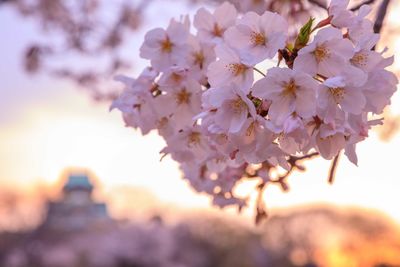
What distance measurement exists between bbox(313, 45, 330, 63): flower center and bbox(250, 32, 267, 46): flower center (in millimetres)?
114

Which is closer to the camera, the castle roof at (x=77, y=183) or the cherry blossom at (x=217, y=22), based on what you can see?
the cherry blossom at (x=217, y=22)

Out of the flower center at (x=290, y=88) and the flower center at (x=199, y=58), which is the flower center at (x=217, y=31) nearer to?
the flower center at (x=199, y=58)

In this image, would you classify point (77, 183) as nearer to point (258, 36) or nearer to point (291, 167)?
point (291, 167)

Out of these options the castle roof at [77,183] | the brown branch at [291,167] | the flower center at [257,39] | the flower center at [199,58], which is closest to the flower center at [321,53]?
the flower center at [257,39]

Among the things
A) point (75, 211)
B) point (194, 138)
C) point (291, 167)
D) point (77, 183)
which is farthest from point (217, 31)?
point (77, 183)

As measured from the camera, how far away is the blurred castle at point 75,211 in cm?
2719

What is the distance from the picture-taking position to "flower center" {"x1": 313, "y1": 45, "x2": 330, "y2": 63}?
1.14 m

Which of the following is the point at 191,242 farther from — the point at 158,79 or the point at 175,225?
the point at 158,79

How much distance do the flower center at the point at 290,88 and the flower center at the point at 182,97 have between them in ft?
1.18

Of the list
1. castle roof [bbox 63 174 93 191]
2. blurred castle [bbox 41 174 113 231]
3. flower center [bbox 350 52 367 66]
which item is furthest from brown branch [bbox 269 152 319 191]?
castle roof [bbox 63 174 93 191]

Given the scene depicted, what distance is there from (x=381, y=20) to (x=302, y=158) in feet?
1.44

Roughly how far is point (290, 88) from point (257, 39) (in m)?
0.14

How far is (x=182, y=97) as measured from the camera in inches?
57.8

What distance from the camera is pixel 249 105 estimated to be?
3.75 ft
